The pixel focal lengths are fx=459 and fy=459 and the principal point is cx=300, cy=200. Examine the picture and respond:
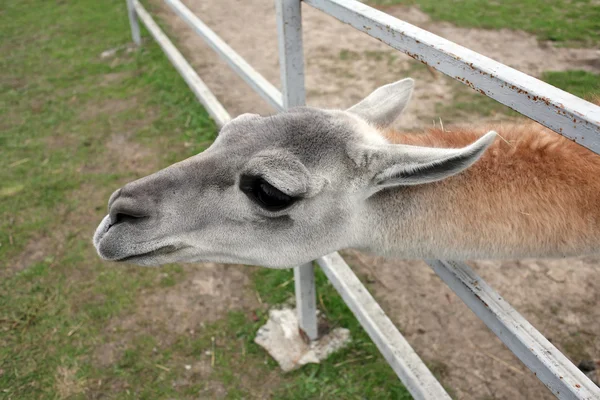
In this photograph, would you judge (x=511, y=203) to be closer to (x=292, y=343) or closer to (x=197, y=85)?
(x=292, y=343)

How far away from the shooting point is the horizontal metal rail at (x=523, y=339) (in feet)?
5.41

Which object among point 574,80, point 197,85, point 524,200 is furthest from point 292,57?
point 574,80

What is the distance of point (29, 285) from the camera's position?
444 cm

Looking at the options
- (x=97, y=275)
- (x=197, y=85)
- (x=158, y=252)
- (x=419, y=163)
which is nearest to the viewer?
(x=419, y=163)

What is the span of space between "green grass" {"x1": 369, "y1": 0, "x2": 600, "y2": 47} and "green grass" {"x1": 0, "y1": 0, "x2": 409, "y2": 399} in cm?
478

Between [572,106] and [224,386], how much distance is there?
3.14 m

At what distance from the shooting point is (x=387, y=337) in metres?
2.96

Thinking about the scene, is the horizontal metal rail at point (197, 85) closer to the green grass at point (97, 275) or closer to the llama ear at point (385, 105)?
the green grass at point (97, 275)

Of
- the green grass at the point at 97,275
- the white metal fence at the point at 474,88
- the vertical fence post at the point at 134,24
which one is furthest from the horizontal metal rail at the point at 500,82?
the vertical fence post at the point at 134,24

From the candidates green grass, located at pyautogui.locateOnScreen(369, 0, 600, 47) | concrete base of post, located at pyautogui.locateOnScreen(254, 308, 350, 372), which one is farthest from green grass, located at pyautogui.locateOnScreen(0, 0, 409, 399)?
green grass, located at pyautogui.locateOnScreen(369, 0, 600, 47)

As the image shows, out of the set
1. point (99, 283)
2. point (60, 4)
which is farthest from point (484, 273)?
point (60, 4)

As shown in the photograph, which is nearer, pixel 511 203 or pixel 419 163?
pixel 419 163

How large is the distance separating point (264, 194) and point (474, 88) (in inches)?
37.2

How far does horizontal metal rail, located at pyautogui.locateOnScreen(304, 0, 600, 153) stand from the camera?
47.8 inches
